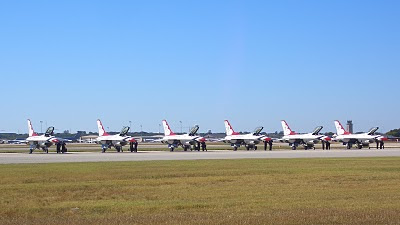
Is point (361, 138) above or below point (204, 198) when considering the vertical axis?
above

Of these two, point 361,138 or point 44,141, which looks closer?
point 44,141

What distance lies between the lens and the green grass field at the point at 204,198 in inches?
745

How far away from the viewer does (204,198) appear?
2441cm

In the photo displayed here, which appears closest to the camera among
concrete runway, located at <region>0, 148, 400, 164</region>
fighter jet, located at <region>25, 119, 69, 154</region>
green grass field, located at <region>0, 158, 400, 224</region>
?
green grass field, located at <region>0, 158, 400, 224</region>

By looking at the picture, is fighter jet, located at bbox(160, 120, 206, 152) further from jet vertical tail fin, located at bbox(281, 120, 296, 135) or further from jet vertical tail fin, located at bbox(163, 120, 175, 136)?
jet vertical tail fin, located at bbox(281, 120, 296, 135)

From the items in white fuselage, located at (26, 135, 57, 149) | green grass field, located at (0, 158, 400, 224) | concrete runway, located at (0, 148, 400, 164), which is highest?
white fuselage, located at (26, 135, 57, 149)

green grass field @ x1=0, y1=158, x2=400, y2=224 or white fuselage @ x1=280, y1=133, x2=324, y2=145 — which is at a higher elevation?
white fuselage @ x1=280, y1=133, x2=324, y2=145

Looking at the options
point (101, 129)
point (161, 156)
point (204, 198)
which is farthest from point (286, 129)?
point (204, 198)

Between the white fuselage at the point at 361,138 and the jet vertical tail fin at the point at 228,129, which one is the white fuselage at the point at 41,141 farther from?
the white fuselage at the point at 361,138

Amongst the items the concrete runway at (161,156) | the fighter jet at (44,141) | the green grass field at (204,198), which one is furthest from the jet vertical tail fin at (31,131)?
the green grass field at (204,198)

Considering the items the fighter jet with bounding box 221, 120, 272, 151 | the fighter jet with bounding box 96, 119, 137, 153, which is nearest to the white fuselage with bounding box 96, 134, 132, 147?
the fighter jet with bounding box 96, 119, 137, 153

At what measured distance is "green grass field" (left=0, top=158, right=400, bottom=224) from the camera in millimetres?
18922

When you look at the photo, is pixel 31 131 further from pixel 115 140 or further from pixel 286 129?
pixel 286 129

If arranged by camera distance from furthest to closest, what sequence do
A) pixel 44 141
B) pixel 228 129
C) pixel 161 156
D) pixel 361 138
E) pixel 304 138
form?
pixel 228 129, pixel 304 138, pixel 361 138, pixel 44 141, pixel 161 156
